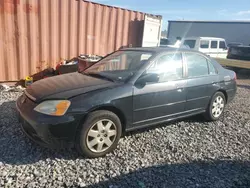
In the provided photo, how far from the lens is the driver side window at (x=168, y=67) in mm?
3758

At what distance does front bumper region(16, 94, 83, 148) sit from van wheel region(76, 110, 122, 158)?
0.13m

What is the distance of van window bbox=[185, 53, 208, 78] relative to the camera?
4.25 metres

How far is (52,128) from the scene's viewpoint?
2842mm

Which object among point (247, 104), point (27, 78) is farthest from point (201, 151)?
point (27, 78)

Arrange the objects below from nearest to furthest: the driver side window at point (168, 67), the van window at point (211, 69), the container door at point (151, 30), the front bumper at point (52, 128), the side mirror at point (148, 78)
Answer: the front bumper at point (52, 128) → the side mirror at point (148, 78) → the driver side window at point (168, 67) → the van window at point (211, 69) → the container door at point (151, 30)

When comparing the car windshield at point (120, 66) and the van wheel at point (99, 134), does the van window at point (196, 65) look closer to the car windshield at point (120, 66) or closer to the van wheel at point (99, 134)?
the car windshield at point (120, 66)

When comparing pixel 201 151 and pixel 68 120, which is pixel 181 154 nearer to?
pixel 201 151

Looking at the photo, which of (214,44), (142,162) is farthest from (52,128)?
(214,44)

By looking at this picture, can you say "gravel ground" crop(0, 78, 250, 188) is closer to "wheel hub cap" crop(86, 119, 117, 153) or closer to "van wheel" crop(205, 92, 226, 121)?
"wheel hub cap" crop(86, 119, 117, 153)

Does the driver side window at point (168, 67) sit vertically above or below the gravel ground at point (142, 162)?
above

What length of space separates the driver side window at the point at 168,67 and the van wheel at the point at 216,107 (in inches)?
44.0

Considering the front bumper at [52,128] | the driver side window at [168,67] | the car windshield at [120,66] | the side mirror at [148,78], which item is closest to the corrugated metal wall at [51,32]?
the car windshield at [120,66]

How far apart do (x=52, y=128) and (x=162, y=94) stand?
1.79m

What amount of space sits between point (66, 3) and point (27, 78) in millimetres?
2389
